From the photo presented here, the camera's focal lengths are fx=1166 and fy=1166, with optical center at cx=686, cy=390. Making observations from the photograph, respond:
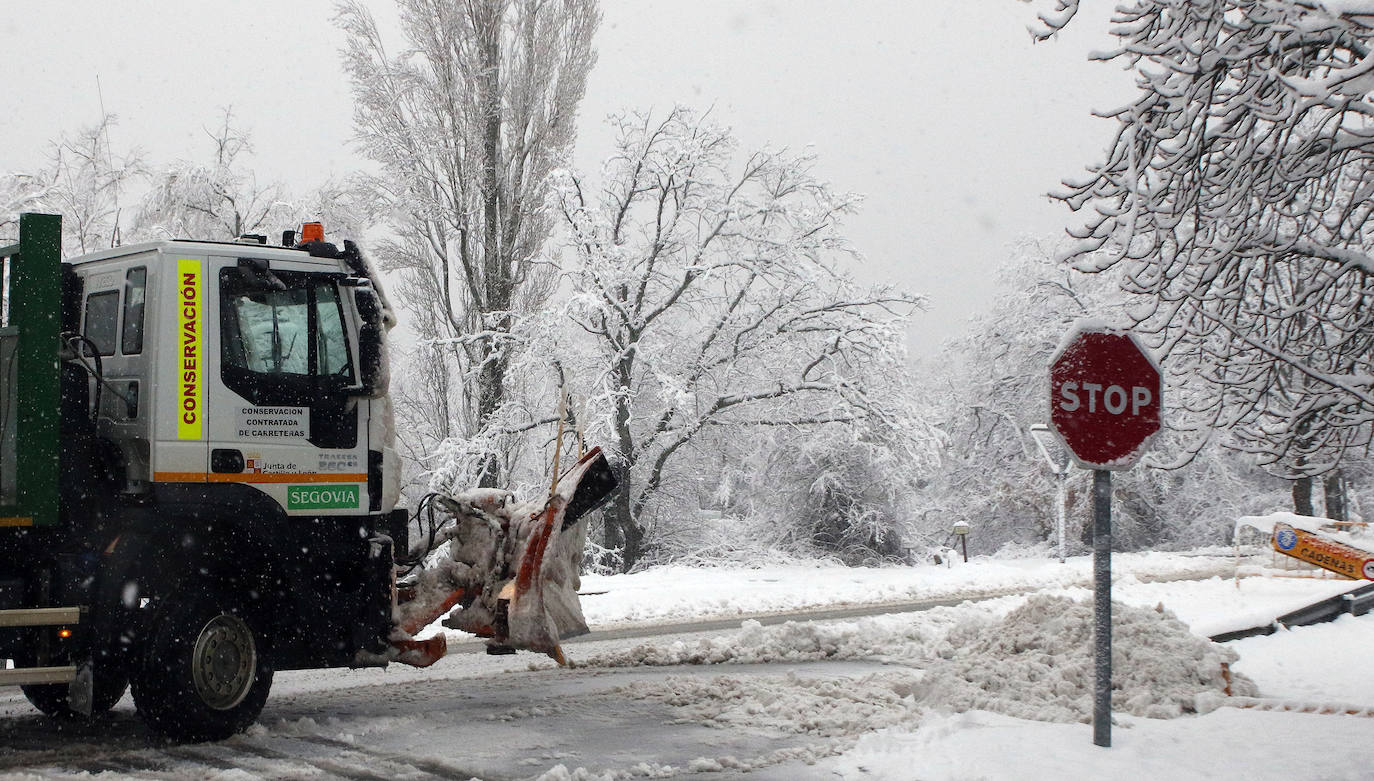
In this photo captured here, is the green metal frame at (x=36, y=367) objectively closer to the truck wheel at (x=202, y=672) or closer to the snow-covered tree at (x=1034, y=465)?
the truck wheel at (x=202, y=672)

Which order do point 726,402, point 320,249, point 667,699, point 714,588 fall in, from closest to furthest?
point 320,249, point 667,699, point 714,588, point 726,402

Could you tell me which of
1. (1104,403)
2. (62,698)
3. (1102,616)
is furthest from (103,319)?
(1102,616)

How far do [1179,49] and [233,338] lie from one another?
5.67 meters

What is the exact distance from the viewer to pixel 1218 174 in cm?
674

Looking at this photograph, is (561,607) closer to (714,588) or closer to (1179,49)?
(1179,49)

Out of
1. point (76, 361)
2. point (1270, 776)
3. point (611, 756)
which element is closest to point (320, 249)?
point (76, 361)

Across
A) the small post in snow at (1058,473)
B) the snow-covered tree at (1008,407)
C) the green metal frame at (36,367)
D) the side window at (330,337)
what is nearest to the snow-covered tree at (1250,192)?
the side window at (330,337)

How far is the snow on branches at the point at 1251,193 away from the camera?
6.05 meters

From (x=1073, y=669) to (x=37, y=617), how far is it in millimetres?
6290

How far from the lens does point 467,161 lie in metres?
24.6

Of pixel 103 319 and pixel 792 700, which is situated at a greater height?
pixel 103 319

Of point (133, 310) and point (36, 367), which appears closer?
Answer: point (36, 367)

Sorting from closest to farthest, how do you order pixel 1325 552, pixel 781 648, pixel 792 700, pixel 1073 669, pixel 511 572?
pixel 792 700 → pixel 1073 669 → pixel 511 572 → pixel 781 648 → pixel 1325 552

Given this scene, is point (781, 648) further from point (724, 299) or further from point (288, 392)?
point (724, 299)
